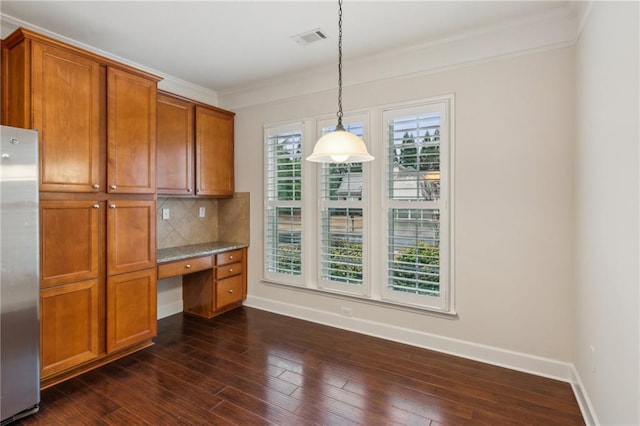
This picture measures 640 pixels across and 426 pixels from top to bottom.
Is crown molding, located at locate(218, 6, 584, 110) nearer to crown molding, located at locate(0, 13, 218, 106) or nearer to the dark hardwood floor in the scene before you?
crown molding, located at locate(0, 13, 218, 106)

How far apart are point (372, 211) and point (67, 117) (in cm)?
266

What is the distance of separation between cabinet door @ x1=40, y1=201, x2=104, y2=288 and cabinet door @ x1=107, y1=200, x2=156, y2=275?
0.28 feet

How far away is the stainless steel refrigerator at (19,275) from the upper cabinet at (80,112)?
0.27 metres

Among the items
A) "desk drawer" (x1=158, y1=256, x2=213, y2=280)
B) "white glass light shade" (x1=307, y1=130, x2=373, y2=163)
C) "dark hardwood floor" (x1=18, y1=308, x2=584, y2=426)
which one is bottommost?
"dark hardwood floor" (x1=18, y1=308, x2=584, y2=426)

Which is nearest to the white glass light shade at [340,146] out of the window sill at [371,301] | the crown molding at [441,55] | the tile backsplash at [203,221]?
the crown molding at [441,55]

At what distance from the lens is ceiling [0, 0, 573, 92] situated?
8.04 feet

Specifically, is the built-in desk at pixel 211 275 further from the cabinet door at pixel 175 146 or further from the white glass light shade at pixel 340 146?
the white glass light shade at pixel 340 146

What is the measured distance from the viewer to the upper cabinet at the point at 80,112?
2275 mm

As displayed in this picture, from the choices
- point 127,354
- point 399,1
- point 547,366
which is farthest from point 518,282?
point 127,354

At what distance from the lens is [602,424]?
1816mm

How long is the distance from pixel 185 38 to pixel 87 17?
28.3 inches

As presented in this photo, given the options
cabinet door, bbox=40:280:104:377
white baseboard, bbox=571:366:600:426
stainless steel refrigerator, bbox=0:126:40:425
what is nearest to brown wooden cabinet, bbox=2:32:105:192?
stainless steel refrigerator, bbox=0:126:40:425

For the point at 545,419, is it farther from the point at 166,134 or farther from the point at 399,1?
the point at 166,134

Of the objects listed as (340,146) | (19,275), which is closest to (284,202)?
(340,146)
